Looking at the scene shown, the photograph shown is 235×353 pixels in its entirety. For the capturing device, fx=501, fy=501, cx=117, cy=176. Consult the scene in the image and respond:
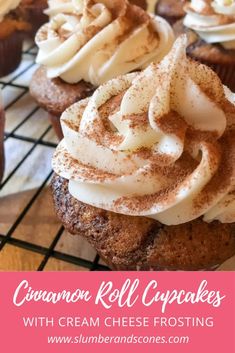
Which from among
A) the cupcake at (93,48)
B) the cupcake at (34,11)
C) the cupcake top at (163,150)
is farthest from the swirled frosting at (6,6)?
the cupcake top at (163,150)

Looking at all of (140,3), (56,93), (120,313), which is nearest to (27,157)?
(56,93)

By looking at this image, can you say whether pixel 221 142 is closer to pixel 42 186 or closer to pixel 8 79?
pixel 42 186

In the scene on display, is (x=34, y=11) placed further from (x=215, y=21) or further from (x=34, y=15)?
(x=215, y=21)

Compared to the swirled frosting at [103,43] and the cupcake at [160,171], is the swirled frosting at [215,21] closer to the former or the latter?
the swirled frosting at [103,43]

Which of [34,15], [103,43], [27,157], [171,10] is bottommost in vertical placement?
[27,157]

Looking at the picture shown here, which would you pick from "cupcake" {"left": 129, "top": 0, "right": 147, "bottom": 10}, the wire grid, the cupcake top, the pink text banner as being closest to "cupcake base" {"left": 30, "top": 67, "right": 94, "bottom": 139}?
the wire grid

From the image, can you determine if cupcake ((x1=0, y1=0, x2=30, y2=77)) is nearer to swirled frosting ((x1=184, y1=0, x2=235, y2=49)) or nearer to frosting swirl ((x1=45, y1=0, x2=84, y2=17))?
frosting swirl ((x1=45, y1=0, x2=84, y2=17))
